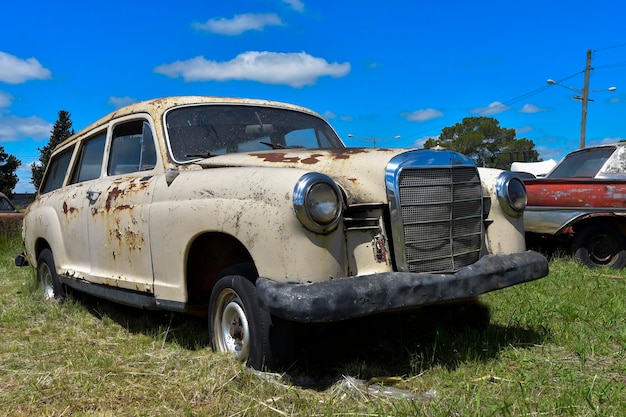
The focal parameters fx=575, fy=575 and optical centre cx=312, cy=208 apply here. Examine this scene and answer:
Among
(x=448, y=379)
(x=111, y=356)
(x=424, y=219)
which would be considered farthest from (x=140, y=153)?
(x=448, y=379)

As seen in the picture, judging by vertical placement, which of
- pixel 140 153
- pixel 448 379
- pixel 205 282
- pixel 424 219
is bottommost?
pixel 448 379

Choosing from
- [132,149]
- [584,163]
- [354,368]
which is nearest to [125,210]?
[132,149]

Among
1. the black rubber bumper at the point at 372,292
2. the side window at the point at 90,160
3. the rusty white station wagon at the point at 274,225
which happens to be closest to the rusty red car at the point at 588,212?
the rusty white station wagon at the point at 274,225

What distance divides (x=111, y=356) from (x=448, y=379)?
6.86ft

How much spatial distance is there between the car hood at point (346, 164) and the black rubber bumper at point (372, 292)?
497 millimetres

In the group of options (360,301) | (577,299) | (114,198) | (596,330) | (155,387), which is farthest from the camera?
(577,299)

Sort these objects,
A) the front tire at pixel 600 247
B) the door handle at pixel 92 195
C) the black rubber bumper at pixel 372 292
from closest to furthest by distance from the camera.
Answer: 1. the black rubber bumper at pixel 372 292
2. the door handle at pixel 92 195
3. the front tire at pixel 600 247

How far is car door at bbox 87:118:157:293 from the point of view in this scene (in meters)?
4.00

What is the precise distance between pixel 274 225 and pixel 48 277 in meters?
4.01

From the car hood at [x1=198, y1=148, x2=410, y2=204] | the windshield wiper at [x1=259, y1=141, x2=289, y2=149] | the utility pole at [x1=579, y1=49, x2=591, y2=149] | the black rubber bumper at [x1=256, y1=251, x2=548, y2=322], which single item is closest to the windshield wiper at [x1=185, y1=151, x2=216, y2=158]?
the car hood at [x1=198, y1=148, x2=410, y2=204]

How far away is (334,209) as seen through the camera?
9.71 feet

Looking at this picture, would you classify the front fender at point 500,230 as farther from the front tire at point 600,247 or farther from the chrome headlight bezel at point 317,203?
the front tire at point 600,247

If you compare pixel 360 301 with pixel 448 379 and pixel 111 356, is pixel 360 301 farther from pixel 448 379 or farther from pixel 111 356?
pixel 111 356

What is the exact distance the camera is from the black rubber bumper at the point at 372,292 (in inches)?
107
